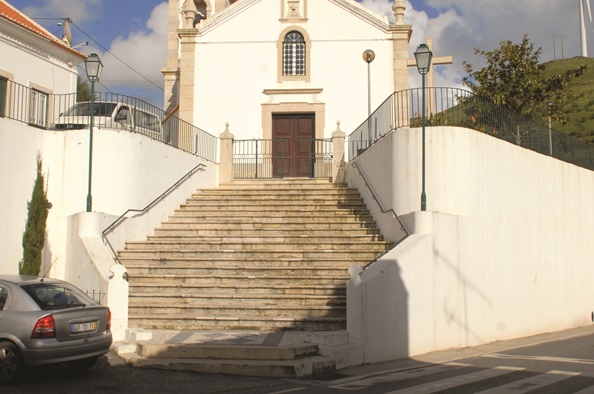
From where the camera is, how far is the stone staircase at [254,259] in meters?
12.0

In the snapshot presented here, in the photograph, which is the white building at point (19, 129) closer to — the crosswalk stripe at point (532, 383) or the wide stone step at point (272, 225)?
the wide stone step at point (272, 225)

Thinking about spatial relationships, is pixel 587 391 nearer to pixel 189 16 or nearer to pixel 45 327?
pixel 45 327

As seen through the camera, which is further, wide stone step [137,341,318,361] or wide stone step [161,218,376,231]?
wide stone step [161,218,376,231]

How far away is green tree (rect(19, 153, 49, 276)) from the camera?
14.3 m

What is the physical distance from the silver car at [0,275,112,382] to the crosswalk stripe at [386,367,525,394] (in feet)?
14.0

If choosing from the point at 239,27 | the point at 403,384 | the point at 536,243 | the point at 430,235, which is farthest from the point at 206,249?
the point at 239,27

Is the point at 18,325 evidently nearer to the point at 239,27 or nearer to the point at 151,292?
the point at 151,292

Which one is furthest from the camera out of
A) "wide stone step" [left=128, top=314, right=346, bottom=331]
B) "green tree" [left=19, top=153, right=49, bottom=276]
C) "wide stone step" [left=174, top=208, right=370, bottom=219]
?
"wide stone step" [left=174, top=208, right=370, bottom=219]

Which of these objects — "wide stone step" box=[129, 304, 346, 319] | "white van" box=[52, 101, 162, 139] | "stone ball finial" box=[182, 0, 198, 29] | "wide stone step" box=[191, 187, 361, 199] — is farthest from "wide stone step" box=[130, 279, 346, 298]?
"stone ball finial" box=[182, 0, 198, 29]

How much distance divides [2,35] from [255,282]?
12406mm

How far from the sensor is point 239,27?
2423 cm

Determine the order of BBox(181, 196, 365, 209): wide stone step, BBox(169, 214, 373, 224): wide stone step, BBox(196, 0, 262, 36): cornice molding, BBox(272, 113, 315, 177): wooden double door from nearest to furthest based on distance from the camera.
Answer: BBox(169, 214, 373, 224): wide stone step < BBox(181, 196, 365, 209): wide stone step < BBox(272, 113, 315, 177): wooden double door < BBox(196, 0, 262, 36): cornice molding

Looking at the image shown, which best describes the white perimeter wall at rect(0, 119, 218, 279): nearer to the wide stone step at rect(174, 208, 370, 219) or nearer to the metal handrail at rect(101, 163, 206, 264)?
the metal handrail at rect(101, 163, 206, 264)

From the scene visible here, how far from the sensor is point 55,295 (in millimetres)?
9211
